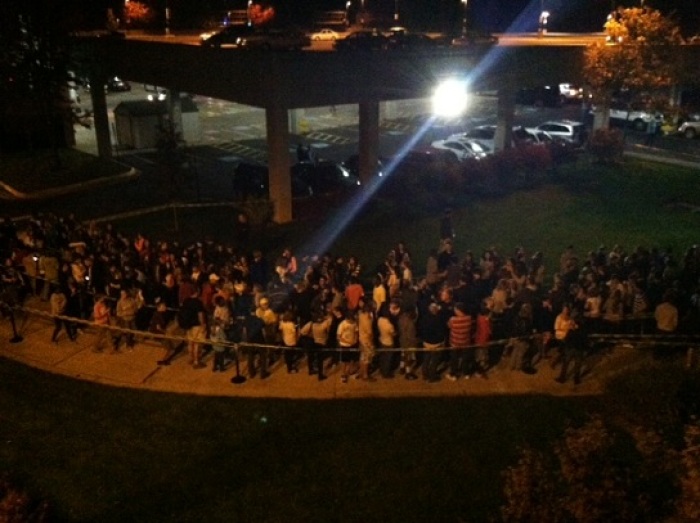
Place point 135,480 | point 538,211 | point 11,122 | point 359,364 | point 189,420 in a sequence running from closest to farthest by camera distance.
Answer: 1. point 135,480
2. point 189,420
3. point 359,364
4. point 538,211
5. point 11,122

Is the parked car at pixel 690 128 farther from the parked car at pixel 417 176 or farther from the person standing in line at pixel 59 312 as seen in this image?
the person standing in line at pixel 59 312

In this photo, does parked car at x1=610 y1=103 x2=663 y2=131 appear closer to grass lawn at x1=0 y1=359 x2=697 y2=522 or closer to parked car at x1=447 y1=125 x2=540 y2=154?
parked car at x1=447 y1=125 x2=540 y2=154

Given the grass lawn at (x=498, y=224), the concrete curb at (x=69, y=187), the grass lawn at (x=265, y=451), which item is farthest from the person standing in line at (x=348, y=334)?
the concrete curb at (x=69, y=187)

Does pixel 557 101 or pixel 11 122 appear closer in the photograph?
pixel 11 122

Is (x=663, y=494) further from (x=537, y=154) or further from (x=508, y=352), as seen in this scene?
(x=537, y=154)

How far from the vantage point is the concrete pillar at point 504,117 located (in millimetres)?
28969

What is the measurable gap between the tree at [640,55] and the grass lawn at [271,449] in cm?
1943

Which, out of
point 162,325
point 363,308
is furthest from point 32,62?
point 363,308

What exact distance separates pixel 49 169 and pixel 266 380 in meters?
22.0

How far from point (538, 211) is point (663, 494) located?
51.8 ft

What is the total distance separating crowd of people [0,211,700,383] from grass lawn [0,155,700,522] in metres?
1.00

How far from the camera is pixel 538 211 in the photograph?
2342 centimetres

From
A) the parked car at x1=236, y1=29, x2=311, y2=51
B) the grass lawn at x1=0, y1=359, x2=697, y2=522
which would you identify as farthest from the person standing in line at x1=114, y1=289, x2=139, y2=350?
the parked car at x1=236, y1=29, x2=311, y2=51

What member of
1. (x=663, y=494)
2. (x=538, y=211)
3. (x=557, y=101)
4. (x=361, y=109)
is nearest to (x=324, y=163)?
(x=361, y=109)
